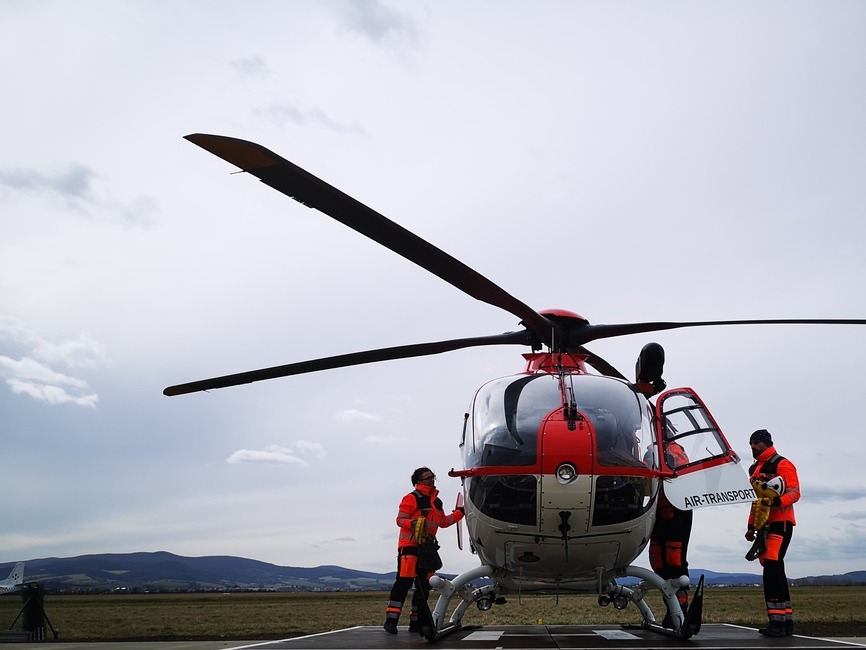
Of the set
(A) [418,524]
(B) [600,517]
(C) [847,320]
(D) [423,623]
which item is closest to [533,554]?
(B) [600,517]

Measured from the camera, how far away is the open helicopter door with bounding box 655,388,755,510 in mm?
8234

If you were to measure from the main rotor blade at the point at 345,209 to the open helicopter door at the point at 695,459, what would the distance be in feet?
7.73

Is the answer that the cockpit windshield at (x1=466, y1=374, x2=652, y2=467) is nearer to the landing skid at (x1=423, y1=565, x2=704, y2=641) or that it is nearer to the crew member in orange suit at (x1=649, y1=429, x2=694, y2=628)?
the landing skid at (x1=423, y1=565, x2=704, y2=641)

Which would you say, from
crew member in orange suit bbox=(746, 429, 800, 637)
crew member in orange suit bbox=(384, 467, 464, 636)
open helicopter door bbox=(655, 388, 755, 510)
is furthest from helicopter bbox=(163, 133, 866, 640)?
crew member in orange suit bbox=(746, 429, 800, 637)

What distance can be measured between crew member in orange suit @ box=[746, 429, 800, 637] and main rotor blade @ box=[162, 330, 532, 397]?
3.25 m

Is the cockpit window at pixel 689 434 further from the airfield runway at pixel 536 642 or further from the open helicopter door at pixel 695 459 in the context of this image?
the airfield runway at pixel 536 642

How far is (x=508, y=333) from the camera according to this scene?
10055 millimetres

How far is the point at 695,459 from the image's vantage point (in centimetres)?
859

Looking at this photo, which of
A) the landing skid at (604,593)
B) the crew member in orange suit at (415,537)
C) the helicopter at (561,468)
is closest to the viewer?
the helicopter at (561,468)

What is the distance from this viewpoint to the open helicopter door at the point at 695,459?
8.23 metres

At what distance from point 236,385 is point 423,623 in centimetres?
367

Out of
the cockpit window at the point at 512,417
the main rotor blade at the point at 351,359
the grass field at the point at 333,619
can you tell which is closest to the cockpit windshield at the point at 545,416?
the cockpit window at the point at 512,417

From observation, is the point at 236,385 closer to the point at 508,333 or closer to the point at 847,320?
the point at 508,333

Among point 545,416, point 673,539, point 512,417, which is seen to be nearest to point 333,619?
point 673,539
